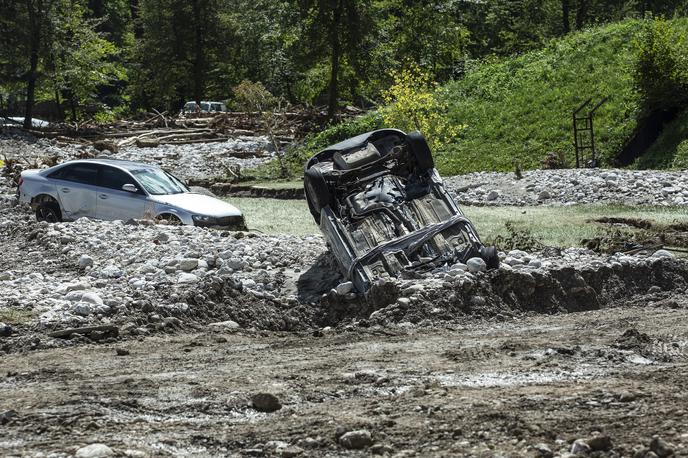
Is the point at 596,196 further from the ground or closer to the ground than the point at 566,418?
closer to the ground

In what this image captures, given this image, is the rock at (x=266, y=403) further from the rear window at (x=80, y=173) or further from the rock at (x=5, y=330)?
the rear window at (x=80, y=173)

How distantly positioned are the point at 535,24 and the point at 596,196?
37140 millimetres

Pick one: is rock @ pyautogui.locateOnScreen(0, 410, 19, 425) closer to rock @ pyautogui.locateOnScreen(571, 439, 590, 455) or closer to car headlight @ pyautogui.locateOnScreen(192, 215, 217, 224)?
rock @ pyautogui.locateOnScreen(571, 439, 590, 455)

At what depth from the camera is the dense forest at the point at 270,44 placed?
48.4 meters

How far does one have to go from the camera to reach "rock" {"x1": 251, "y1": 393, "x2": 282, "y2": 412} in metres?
7.34

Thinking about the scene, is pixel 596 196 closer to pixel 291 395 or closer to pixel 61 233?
pixel 61 233

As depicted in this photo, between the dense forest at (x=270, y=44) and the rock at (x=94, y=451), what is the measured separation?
4047 cm

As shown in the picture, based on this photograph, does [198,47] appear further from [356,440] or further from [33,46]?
[356,440]

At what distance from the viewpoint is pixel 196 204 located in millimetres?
19859

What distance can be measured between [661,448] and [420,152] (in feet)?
29.6

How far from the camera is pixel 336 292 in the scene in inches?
509

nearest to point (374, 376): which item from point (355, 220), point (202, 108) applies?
point (355, 220)

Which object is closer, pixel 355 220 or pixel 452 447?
pixel 452 447

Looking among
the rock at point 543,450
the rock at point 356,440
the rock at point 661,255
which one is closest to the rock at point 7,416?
the rock at point 356,440
